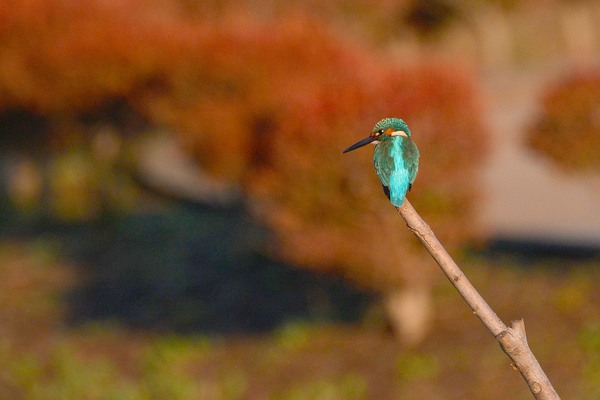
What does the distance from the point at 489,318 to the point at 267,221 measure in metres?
7.68

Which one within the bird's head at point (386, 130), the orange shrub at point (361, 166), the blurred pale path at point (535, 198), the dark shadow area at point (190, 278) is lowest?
the dark shadow area at point (190, 278)

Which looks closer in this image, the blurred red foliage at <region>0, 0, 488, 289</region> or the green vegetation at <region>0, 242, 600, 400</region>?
the green vegetation at <region>0, 242, 600, 400</region>

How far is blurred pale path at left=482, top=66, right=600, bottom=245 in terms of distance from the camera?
10953 mm

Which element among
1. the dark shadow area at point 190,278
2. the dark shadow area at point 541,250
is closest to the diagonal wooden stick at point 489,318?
the dark shadow area at point 190,278

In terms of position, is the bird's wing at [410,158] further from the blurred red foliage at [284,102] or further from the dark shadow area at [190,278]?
the dark shadow area at [190,278]

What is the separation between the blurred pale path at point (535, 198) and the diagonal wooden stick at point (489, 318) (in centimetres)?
703

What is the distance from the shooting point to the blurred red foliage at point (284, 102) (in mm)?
8016

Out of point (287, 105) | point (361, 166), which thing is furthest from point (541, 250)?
point (361, 166)

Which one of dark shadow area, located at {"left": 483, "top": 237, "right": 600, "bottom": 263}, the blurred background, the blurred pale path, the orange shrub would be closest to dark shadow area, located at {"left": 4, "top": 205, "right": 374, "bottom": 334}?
the blurred background

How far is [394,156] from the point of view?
229cm

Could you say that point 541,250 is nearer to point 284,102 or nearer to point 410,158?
point 284,102

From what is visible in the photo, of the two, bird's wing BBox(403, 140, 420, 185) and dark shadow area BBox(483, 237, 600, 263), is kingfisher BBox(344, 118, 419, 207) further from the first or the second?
dark shadow area BBox(483, 237, 600, 263)

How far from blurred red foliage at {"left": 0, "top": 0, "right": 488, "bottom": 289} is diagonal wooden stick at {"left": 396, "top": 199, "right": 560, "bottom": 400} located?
5.62 meters

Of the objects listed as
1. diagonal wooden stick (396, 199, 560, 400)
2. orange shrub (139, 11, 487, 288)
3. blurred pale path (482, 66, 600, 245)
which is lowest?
blurred pale path (482, 66, 600, 245)
